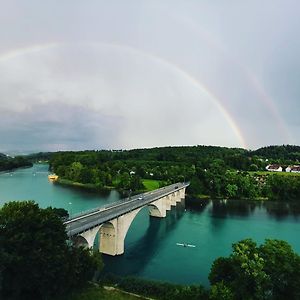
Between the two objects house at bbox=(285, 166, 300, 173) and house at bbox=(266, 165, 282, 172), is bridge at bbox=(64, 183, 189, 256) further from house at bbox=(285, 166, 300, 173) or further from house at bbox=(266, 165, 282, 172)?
house at bbox=(285, 166, 300, 173)

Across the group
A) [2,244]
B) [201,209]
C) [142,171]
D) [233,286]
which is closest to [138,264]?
[233,286]

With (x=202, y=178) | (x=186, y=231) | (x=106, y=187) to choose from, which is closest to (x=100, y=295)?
(x=186, y=231)

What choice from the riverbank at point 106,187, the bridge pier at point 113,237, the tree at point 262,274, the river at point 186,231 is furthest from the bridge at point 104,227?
the riverbank at point 106,187

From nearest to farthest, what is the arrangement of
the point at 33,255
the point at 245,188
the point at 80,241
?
the point at 33,255
the point at 80,241
the point at 245,188

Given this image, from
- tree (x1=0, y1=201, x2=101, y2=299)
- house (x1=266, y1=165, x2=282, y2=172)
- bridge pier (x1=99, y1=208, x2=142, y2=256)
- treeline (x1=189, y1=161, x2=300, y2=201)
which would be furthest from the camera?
house (x1=266, y1=165, x2=282, y2=172)

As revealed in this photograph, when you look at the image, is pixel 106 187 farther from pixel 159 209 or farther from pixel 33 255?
pixel 33 255

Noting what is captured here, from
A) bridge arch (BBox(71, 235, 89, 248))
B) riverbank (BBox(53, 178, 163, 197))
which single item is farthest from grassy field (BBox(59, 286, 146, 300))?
riverbank (BBox(53, 178, 163, 197))
